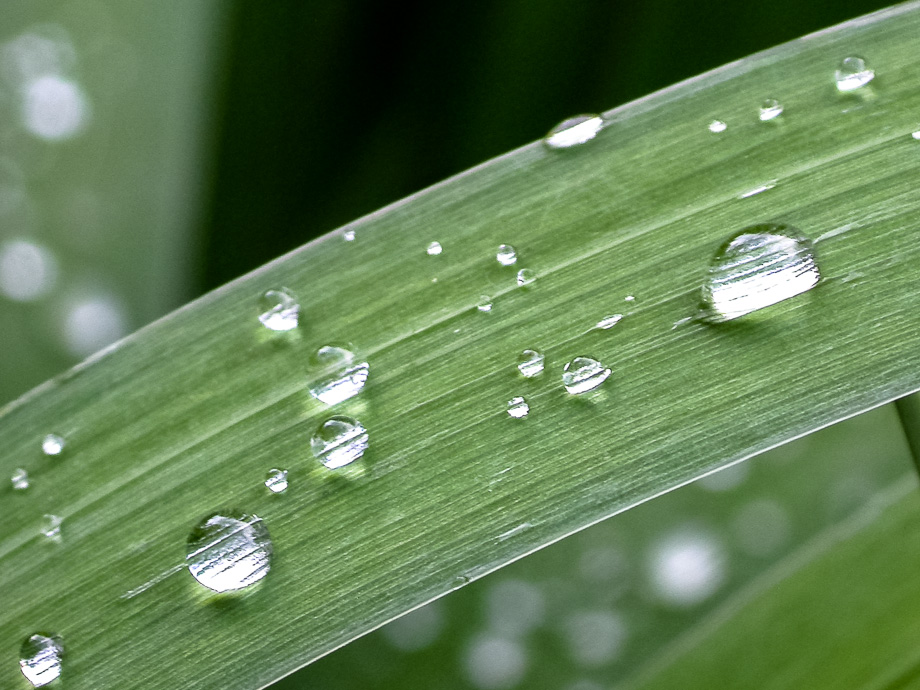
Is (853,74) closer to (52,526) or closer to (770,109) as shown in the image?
(770,109)

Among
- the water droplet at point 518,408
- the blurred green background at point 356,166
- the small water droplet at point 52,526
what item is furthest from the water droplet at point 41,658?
the blurred green background at point 356,166

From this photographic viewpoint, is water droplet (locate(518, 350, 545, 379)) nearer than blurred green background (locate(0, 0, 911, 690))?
Yes

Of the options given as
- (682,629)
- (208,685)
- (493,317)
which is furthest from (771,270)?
(682,629)

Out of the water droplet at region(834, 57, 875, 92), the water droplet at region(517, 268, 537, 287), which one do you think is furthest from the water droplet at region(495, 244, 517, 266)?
the water droplet at region(834, 57, 875, 92)

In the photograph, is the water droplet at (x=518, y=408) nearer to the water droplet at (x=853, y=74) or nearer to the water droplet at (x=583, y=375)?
the water droplet at (x=583, y=375)

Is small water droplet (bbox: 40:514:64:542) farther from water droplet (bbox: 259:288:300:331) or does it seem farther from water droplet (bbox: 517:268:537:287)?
water droplet (bbox: 517:268:537:287)

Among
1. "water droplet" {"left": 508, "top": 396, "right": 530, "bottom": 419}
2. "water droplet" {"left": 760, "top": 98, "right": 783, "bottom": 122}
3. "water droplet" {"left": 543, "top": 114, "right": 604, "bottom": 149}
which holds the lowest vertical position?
"water droplet" {"left": 508, "top": 396, "right": 530, "bottom": 419}

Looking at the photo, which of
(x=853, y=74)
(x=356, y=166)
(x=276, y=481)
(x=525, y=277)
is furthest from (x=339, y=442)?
(x=356, y=166)
